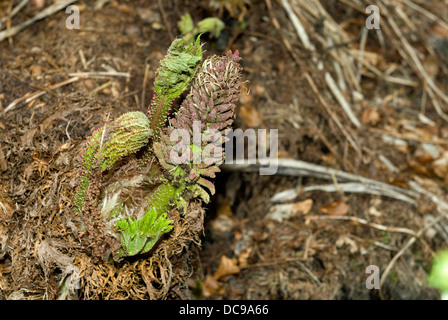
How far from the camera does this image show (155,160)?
188 centimetres

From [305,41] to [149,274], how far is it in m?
2.12

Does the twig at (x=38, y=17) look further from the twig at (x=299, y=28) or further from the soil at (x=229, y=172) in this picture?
the twig at (x=299, y=28)

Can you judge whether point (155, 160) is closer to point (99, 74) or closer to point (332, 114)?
point (99, 74)

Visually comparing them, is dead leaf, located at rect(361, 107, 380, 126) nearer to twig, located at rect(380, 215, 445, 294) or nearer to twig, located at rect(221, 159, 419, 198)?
twig, located at rect(221, 159, 419, 198)

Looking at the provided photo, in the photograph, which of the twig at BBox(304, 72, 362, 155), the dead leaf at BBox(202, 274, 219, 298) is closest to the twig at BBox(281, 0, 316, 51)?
the twig at BBox(304, 72, 362, 155)

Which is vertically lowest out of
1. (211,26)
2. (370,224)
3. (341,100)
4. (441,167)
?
(370,224)

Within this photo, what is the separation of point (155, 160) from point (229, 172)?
856mm

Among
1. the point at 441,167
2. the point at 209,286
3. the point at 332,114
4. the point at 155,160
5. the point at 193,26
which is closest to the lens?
the point at 155,160

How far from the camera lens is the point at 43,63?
2459 mm

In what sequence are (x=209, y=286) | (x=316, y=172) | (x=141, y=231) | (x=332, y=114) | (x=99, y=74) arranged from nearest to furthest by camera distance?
(x=141, y=231) < (x=99, y=74) < (x=209, y=286) < (x=316, y=172) < (x=332, y=114)

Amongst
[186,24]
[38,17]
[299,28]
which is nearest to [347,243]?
[299,28]
